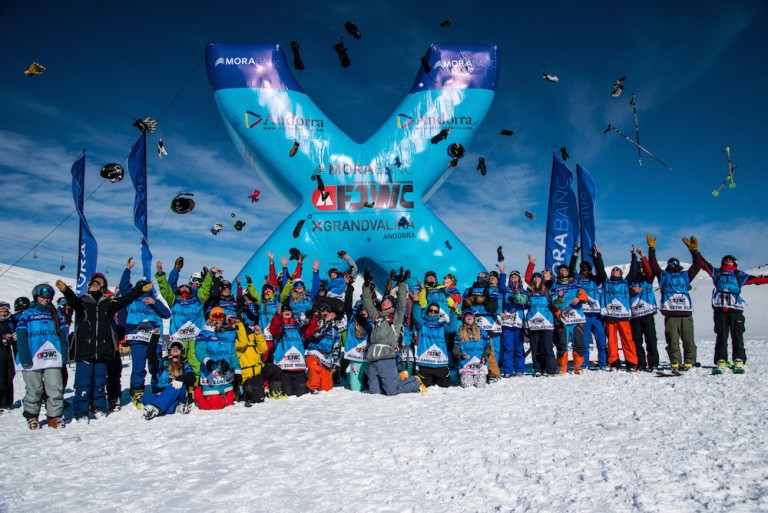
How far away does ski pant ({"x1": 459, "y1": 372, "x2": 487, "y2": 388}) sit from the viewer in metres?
5.47

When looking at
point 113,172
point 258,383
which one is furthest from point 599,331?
point 113,172

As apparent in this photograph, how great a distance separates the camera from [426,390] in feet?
17.5

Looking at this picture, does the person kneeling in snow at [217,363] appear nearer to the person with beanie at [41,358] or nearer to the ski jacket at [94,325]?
the ski jacket at [94,325]

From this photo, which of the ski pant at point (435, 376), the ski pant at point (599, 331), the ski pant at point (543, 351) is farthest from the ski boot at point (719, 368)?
the ski pant at point (435, 376)

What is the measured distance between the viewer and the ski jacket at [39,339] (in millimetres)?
4449

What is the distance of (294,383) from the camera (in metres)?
5.50

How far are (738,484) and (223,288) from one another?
5.42m

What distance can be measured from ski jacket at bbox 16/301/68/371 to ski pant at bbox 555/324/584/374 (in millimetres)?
5700

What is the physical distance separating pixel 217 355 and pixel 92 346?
3.95ft

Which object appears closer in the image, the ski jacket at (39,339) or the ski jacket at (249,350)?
the ski jacket at (39,339)

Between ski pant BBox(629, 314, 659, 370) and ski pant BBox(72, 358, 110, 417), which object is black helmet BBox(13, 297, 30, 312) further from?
ski pant BBox(629, 314, 659, 370)

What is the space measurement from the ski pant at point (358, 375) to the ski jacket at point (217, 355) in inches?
53.1

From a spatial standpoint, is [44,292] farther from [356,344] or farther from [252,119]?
[252,119]

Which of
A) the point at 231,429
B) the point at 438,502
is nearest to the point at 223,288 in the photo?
the point at 231,429
